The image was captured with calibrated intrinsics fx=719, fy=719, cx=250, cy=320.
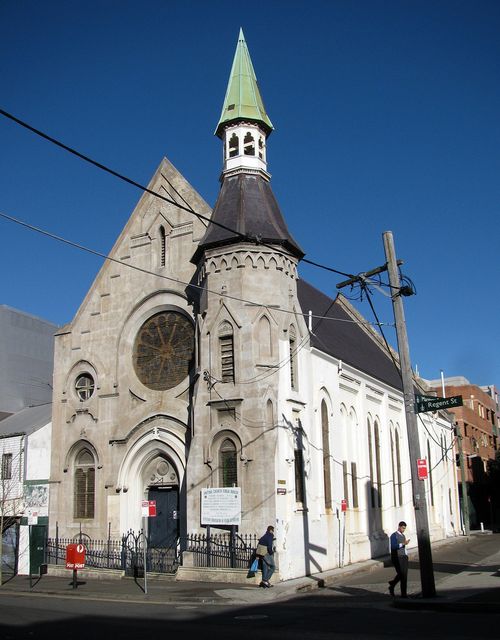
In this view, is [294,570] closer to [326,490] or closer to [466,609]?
[326,490]

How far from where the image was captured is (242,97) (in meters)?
29.6

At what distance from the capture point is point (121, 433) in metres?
28.0

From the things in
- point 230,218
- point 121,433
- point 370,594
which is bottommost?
point 370,594

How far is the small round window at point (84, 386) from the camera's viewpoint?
29.9 m

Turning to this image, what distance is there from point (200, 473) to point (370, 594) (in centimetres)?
731

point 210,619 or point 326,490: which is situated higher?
point 326,490

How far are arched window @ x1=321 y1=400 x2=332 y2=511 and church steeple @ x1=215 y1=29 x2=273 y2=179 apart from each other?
9.77 m

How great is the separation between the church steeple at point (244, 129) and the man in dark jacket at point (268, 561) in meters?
14.3

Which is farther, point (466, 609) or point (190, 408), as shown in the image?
point (190, 408)

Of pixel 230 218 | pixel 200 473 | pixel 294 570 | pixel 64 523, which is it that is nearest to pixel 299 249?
pixel 230 218

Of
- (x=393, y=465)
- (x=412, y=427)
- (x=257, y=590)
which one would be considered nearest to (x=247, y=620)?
(x=257, y=590)

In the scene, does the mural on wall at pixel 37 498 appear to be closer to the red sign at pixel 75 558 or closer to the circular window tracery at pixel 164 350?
the circular window tracery at pixel 164 350

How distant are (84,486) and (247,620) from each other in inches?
625

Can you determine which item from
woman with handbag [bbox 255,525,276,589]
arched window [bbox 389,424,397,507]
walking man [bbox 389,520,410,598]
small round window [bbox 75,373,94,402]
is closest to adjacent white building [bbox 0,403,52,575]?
small round window [bbox 75,373,94,402]
